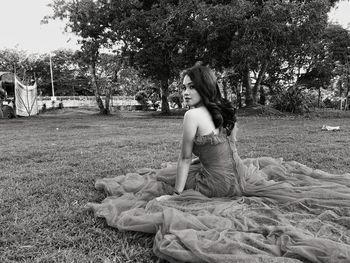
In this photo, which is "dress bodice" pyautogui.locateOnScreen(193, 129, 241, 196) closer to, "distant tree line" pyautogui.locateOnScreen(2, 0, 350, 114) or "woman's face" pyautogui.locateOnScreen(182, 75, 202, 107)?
"woman's face" pyautogui.locateOnScreen(182, 75, 202, 107)

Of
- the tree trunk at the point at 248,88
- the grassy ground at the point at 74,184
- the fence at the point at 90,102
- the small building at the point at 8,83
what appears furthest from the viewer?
the fence at the point at 90,102

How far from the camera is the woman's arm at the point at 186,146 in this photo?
304 centimetres

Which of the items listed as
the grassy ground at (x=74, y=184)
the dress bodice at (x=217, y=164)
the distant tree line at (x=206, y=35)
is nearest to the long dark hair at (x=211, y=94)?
the dress bodice at (x=217, y=164)

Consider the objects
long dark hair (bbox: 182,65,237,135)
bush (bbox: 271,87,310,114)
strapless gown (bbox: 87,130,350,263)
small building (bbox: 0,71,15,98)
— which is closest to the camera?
strapless gown (bbox: 87,130,350,263)

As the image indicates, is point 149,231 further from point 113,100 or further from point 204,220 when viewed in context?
point 113,100

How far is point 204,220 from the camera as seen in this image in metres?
2.50

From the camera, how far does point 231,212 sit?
2.70 metres

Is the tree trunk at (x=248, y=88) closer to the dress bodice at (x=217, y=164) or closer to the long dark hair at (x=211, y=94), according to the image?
the long dark hair at (x=211, y=94)

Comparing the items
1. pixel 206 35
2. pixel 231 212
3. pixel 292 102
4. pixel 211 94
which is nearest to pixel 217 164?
pixel 231 212

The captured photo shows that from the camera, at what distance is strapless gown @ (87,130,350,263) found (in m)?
2.09

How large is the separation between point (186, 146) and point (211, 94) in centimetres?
54

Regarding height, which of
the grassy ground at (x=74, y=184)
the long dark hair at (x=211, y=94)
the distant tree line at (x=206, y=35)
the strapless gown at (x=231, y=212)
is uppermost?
the distant tree line at (x=206, y=35)

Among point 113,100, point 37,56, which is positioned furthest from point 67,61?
point 113,100

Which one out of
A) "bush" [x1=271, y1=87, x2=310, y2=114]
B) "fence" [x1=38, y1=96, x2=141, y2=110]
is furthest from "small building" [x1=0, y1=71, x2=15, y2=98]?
"bush" [x1=271, y1=87, x2=310, y2=114]
